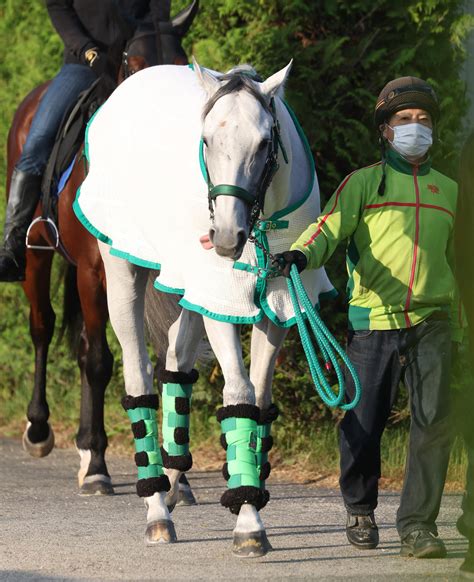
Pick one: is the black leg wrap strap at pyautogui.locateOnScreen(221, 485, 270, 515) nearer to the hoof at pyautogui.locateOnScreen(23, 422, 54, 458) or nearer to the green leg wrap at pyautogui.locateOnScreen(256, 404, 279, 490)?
the green leg wrap at pyautogui.locateOnScreen(256, 404, 279, 490)

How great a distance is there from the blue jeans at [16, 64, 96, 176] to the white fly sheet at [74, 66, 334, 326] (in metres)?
1.56

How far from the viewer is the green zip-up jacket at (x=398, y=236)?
6.00m

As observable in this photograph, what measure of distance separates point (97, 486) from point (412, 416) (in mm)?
2761

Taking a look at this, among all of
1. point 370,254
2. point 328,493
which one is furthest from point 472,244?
point 328,493

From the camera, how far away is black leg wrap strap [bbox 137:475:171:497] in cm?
658

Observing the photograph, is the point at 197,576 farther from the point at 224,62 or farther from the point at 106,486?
the point at 224,62

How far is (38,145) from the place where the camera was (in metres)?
8.96

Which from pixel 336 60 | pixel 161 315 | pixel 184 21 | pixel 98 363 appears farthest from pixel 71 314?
pixel 336 60

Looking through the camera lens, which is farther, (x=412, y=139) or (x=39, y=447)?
(x=39, y=447)

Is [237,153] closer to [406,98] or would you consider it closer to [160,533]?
[406,98]

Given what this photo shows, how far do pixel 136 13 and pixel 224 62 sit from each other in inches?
24.5

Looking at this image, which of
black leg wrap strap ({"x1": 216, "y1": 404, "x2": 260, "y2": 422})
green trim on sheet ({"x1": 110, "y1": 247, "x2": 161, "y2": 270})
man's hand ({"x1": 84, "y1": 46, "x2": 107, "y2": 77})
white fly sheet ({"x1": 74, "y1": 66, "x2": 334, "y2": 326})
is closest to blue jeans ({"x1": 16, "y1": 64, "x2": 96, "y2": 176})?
man's hand ({"x1": 84, "y1": 46, "x2": 107, "y2": 77})

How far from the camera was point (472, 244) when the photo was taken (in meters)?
5.82

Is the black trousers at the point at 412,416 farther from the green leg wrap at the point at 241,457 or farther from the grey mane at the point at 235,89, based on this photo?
the grey mane at the point at 235,89
